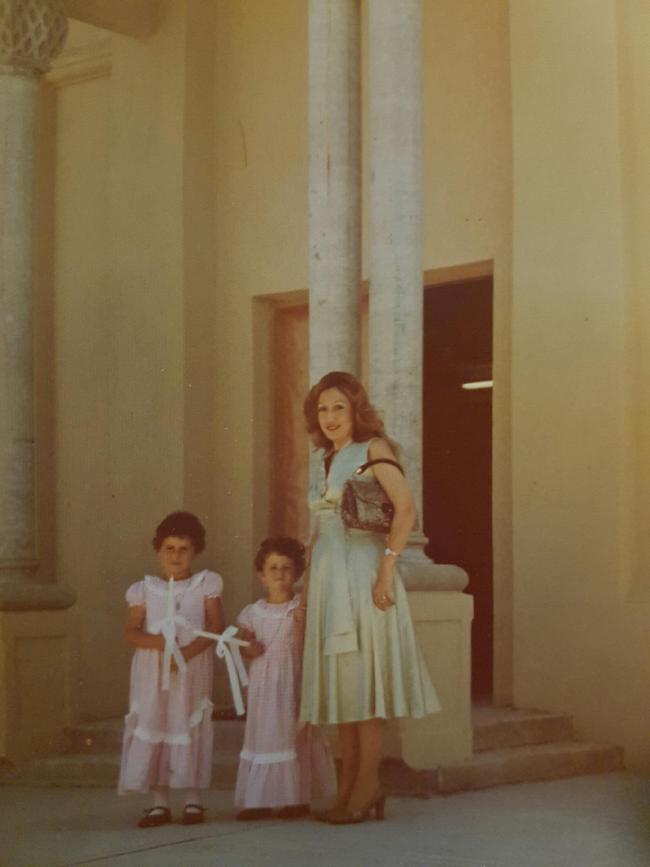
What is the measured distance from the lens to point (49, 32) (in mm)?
10969

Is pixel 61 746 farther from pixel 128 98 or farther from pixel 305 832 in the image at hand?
pixel 128 98

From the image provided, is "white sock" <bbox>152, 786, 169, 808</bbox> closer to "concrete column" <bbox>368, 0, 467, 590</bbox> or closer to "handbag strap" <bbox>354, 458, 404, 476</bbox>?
"handbag strap" <bbox>354, 458, 404, 476</bbox>

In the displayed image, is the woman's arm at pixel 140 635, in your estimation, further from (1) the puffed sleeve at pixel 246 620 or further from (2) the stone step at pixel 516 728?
(2) the stone step at pixel 516 728

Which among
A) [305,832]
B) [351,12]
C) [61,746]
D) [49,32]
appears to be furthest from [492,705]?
[49,32]

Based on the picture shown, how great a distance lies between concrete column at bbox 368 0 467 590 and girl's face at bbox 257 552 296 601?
3.27ft

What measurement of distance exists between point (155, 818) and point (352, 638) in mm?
1187

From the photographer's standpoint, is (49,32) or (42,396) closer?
(49,32)

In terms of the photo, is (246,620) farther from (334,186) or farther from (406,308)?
(334,186)

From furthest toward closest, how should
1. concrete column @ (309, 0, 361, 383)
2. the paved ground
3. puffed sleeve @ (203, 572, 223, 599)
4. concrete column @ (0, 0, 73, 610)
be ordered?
1. concrete column @ (0, 0, 73, 610)
2. concrete column @ (309, 0, 361, 383)
3. puffed sleeve @ (203, 572, 223, 599)
4. the paved ground

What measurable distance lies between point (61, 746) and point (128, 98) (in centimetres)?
464

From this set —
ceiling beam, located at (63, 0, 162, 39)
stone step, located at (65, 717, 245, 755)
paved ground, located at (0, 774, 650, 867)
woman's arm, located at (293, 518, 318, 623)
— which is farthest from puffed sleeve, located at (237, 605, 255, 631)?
ceiling beam, located at (63, 0, 162, 39)

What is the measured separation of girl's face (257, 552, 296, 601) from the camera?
25.3 feet

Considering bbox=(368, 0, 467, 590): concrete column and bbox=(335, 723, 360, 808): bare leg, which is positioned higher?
bbox=(368, 0, 467, 590): concrete column

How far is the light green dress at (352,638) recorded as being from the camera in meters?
7.23
